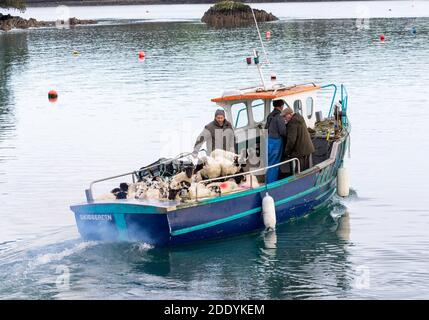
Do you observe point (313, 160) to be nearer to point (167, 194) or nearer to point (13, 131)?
point (167, 194)

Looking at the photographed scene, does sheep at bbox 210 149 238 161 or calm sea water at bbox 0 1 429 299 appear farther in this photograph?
sheep at bbox 210 149 238 161

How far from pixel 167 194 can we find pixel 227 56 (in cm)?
5051

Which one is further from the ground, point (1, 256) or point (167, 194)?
point (167, 194)

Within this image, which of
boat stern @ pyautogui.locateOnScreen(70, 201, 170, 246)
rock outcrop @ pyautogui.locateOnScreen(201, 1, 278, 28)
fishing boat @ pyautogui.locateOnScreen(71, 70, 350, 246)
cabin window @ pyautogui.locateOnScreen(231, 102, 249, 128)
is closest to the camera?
boat stern @ pyautogui.locateOnScreen(70, 201, 170, 246)

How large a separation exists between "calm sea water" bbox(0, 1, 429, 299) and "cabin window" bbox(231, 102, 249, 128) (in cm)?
277

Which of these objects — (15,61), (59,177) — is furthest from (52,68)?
(59,177)

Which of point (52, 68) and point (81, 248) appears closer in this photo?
point (81, 248)

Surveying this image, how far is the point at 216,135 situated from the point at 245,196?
80.1 inches

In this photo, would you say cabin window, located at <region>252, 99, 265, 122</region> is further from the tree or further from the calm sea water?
the tree

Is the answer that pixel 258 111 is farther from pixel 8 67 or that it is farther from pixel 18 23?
pixel 18 23

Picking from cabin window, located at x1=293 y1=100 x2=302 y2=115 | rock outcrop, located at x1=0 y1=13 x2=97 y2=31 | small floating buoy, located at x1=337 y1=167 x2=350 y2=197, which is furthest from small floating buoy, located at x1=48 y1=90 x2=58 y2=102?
rock outcrop, located at x1=0 y1=13 x2=97 y2=31

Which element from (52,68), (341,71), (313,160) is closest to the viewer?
(313,160)

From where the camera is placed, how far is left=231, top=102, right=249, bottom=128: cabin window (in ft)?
73.5

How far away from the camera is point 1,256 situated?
18.9 m
